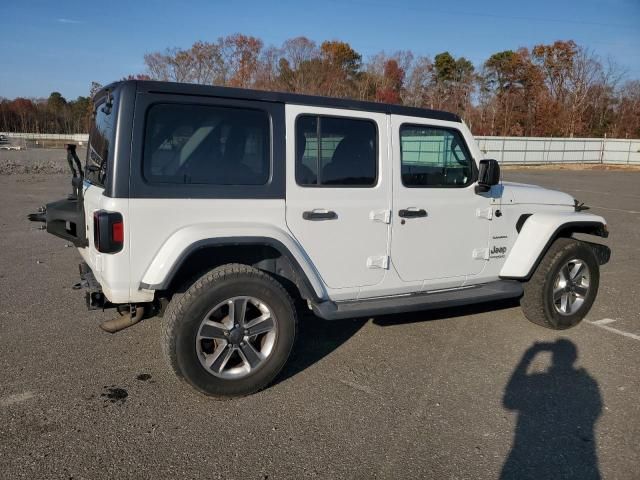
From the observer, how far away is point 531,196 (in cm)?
505

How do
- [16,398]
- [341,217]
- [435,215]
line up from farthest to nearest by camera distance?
1. [435,215]
2. [341,217]
3. [16,398]

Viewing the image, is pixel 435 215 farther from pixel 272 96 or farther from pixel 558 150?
pixel 558 150

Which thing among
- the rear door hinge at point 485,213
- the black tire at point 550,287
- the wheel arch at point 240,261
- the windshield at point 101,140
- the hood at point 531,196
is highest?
the windshield at point 101,140

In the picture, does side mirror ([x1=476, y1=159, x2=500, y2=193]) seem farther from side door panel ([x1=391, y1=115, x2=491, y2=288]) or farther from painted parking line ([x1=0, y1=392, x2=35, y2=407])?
painted parking line ([x1=0, y1=392, x2=35, y2=407])

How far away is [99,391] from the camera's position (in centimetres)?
370

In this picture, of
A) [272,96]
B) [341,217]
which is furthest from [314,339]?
[272,96]

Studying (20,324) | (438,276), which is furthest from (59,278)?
(438,276)

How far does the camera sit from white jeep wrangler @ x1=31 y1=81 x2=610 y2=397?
3381 mm

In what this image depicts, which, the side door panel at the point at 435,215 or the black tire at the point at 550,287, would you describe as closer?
the side door panel at the point at 435,215

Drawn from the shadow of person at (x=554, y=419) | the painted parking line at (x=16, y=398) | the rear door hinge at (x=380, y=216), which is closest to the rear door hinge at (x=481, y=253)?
the shadow of person at (x=554, y=419)

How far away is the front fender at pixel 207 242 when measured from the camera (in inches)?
132

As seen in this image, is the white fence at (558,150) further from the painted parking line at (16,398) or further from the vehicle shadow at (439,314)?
the painted parking line at (16,398)

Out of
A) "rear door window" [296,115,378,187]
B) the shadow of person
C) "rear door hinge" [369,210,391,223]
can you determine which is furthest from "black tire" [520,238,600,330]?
"rear door window" [296,115,378,187]

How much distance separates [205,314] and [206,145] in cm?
112
